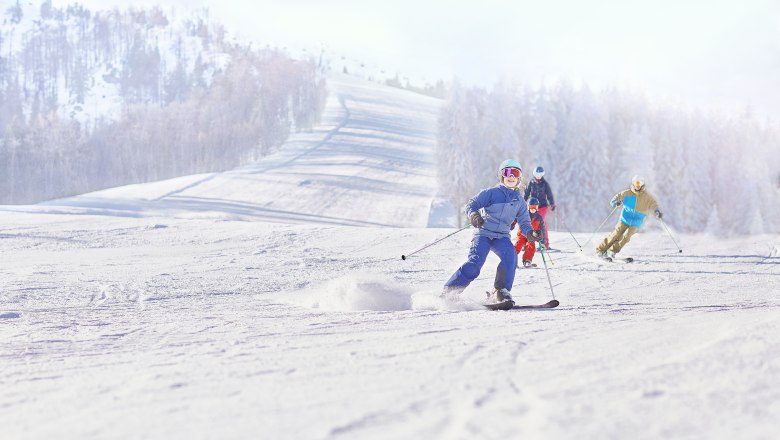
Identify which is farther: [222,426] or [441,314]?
[441,314]

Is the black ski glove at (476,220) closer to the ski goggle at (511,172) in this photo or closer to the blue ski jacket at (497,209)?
the blue ski jacket at (497,209)

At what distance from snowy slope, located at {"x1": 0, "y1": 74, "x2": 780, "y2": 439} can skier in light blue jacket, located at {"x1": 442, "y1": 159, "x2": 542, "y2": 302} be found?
0.37 meters

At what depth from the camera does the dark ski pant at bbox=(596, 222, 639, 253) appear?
11.0 m

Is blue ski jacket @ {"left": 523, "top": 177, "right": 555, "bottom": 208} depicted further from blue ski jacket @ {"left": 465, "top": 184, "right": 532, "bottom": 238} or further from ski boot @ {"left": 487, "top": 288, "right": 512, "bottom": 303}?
ski boot @ {"left": 487, "top": 288, "right": 512, "bottom": 303}

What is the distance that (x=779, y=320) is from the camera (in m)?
3.79

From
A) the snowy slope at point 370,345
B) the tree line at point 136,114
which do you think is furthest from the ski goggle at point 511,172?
the tree line at point 136,114

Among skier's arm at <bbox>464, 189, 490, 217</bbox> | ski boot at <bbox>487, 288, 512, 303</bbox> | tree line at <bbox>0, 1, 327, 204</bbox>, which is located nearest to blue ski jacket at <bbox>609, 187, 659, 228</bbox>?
skier's arm at <bbox>464, 189, 490, 217</bbox>

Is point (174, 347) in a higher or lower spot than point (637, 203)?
lower

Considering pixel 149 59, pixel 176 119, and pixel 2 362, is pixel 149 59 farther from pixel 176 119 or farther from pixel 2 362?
pixel 2 362

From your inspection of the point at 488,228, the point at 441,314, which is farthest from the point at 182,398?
the point at 488,228

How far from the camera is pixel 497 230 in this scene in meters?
6.54

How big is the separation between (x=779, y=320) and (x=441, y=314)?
8.11ft

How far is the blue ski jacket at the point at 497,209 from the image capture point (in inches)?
257

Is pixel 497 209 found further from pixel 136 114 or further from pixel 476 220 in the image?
pixel 136 114
